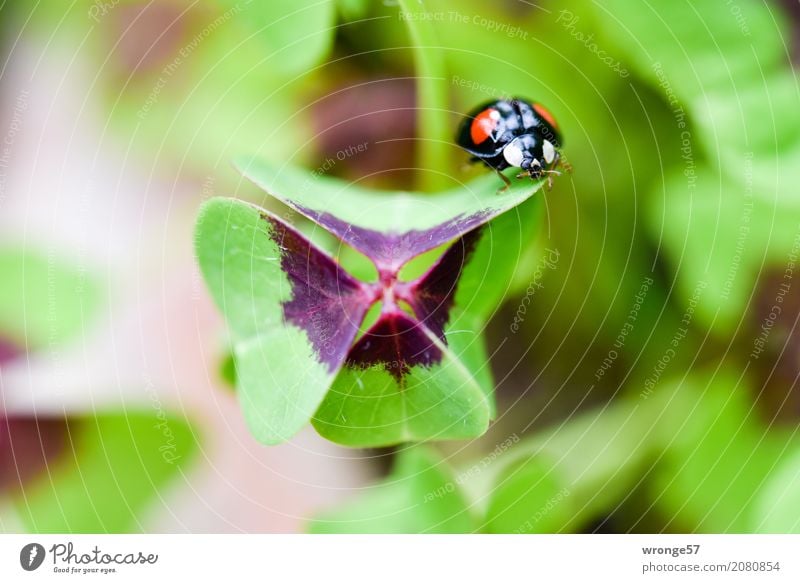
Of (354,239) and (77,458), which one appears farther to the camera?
(77,458)

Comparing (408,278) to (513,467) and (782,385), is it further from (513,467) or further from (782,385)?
(782,385)

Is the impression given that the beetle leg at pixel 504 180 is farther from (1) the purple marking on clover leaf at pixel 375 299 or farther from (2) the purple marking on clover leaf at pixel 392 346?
(2) the purple marking on clover leaf at pixel 392 346

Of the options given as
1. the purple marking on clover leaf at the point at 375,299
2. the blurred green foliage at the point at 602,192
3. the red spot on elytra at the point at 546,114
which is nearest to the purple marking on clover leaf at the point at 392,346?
the purple marking on clover leaf at the point at 375,299

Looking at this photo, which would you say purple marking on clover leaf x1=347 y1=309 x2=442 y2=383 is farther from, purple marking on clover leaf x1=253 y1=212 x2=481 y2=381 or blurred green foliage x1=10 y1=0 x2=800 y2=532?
blurred green foliage x1=10 y1=0 x2=800 y2=532

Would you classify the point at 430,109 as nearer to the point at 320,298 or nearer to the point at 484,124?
the point at 484,124
